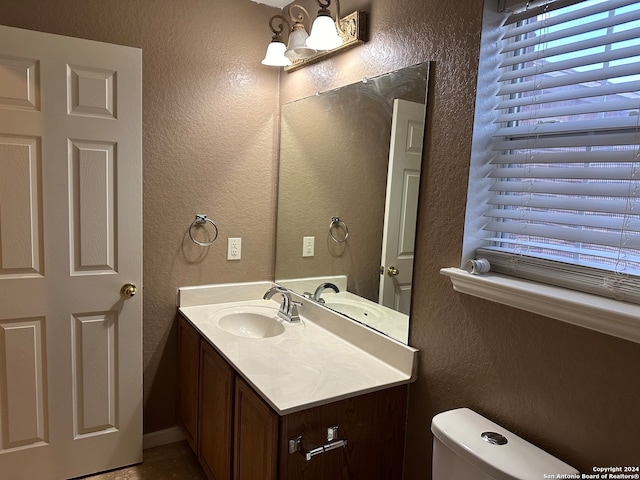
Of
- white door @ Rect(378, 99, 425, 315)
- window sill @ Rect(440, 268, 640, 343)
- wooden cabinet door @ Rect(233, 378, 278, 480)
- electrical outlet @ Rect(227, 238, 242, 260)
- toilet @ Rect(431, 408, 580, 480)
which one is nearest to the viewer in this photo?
window sill @ Rect(440, 268, 640, 343)

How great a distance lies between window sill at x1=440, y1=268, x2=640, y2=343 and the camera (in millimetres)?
997

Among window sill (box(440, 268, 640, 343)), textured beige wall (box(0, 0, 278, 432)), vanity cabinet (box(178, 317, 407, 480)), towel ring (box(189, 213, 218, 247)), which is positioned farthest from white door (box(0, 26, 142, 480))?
window sill (box(440, 268, 640, 343))

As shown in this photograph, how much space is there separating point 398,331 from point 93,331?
138cm

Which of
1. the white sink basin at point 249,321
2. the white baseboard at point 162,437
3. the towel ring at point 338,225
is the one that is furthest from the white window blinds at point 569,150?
the white baseboard at point 162,437

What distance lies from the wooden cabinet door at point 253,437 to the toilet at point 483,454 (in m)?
0.49

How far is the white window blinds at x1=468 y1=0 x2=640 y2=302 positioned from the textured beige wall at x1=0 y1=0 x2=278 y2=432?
4.57ft

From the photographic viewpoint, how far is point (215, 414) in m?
1.85

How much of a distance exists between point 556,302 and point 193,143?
1.82 meters

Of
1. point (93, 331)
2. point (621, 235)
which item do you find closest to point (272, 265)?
point (93, 331)

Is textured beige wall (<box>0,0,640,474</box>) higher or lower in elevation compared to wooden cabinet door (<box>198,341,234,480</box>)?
higher

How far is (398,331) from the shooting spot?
5.56 feet

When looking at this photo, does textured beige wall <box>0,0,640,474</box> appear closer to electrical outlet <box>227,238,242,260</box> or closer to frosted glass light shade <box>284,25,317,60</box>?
electrical outlet <box>227,238,242,260</box>

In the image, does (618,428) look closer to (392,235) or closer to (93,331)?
(392,235)

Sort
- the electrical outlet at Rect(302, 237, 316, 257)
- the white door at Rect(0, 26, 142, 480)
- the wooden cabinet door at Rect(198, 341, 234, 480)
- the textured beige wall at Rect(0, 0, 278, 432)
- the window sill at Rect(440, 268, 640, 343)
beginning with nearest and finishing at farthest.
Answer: the window sill at Rect(440, 268, 640, 343)
the wooden cabinet door at Rect(198, 341, 234, 480)
the white door at Rect(0, 26, 142, 480)
the textured beige wall at Rect(0, 0, 278, 432)
the electrical outlet at Rect(302, 237, 316, 257)
